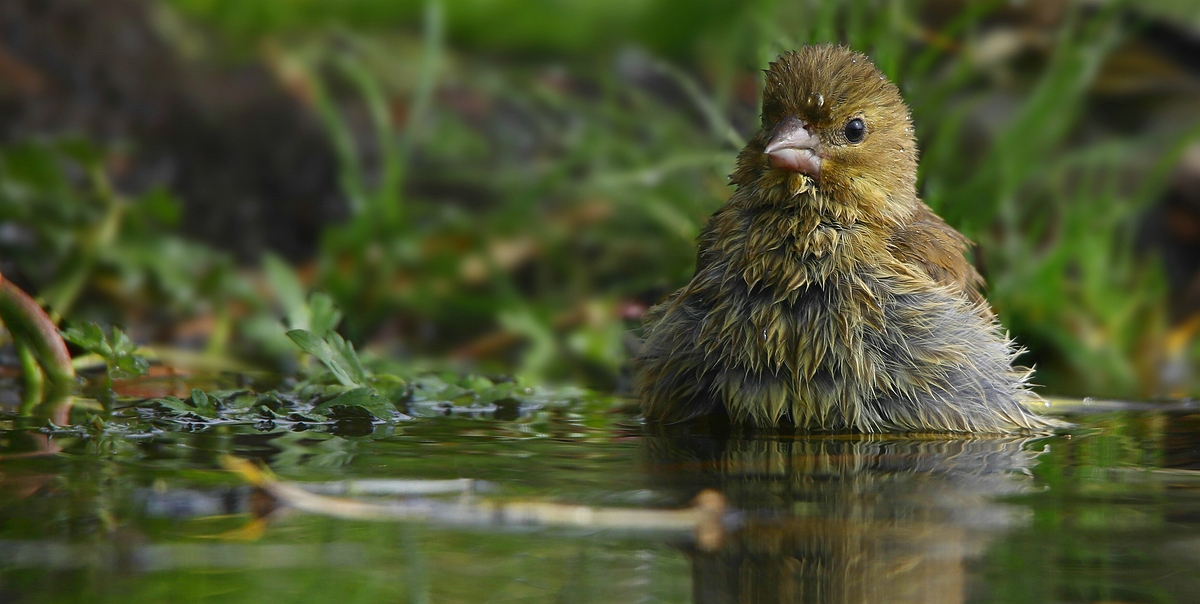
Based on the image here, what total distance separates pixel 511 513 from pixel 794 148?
1.52 meters

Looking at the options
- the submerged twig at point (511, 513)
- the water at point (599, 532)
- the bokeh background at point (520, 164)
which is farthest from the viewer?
the bokeh background at point (520, 164)

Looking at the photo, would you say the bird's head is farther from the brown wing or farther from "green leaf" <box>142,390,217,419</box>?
"green leaf" <box>142,390,217,419</box>

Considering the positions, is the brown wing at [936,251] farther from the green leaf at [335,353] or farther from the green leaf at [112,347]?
the green leaf at [112,347]

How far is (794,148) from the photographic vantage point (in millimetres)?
3279

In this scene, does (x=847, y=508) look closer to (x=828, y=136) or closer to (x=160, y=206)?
(x=828, y=136)

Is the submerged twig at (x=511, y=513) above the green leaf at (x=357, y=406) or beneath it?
beneath

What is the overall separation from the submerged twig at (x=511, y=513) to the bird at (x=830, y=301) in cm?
103

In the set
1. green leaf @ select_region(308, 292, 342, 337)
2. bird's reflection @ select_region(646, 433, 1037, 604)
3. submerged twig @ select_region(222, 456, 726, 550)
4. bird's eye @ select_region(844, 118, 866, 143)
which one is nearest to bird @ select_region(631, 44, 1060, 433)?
bird's eye @ select_region(844, 118, 866, 143)

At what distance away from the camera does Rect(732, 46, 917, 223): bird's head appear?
3.33 meters

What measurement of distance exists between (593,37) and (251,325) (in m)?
3.24

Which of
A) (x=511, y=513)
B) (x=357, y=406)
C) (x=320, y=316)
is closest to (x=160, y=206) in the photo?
(x=320, y=316)

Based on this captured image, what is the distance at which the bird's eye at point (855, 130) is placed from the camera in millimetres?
3406

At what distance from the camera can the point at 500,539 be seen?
1985 mm

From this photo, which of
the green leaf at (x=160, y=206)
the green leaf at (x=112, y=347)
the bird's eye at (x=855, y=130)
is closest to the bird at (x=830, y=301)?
the bird's eye at (x=855, y=130)
